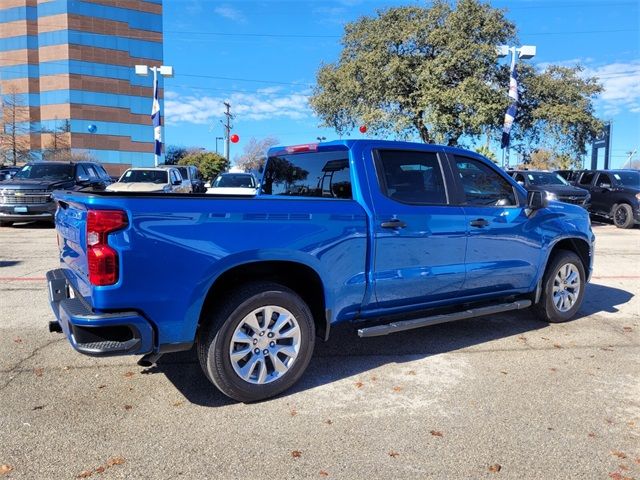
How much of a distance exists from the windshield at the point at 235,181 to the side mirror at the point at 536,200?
550 inches

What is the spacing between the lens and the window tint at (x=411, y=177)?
4.52m

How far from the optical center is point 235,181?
19.0 meters

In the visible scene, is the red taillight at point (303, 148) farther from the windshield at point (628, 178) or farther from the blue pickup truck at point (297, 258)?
the windshield at point (628, 178)

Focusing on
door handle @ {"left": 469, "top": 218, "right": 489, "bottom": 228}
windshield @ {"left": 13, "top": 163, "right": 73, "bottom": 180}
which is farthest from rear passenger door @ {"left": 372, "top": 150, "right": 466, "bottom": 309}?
windshield @ {"left": 13, "top": 163, "right": 73, "bottom": 180}

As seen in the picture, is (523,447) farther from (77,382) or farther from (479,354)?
(77,382)

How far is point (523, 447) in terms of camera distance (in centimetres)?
329

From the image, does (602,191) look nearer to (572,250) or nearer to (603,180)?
(603,180)

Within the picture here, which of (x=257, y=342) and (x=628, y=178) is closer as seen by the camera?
(x=257, y=342)

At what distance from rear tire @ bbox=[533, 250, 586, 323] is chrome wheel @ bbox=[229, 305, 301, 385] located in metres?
3.24

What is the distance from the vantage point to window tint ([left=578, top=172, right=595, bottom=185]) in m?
19.1

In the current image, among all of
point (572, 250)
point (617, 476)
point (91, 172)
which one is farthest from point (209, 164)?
point (617, 476)

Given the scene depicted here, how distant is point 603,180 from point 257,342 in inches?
710

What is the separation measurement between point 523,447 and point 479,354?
1.74 meters

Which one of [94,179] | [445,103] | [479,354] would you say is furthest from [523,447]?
[445,103]
